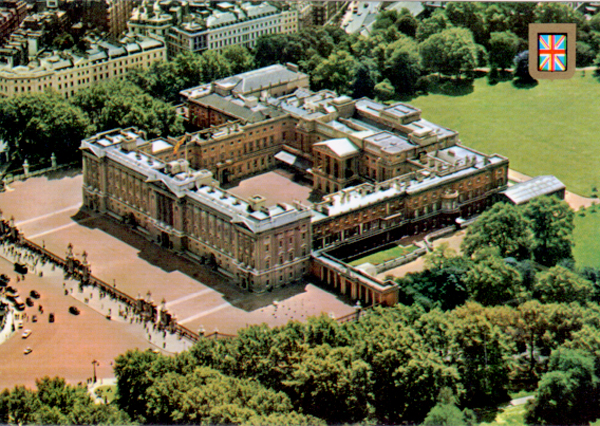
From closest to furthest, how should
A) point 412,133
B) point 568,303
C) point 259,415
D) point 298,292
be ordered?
point 259,415 → point 568,303 → point 298,292 → point 412,133

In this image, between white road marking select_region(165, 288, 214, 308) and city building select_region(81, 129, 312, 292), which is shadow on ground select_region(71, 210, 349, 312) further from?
white road marking select_region(165, 288, 214, 308)

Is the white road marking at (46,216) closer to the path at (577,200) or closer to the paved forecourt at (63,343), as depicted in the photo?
the paved forecourt at (63,343)

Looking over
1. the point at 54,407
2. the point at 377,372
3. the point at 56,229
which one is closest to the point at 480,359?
the point at 377,372

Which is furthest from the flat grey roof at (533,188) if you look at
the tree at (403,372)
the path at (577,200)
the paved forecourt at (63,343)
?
the paved forecourt at (63,343)

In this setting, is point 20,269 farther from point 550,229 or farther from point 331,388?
point 550,229

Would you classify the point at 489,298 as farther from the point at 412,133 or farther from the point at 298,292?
the point at 412,133

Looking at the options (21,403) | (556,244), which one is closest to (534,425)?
(556,244)
